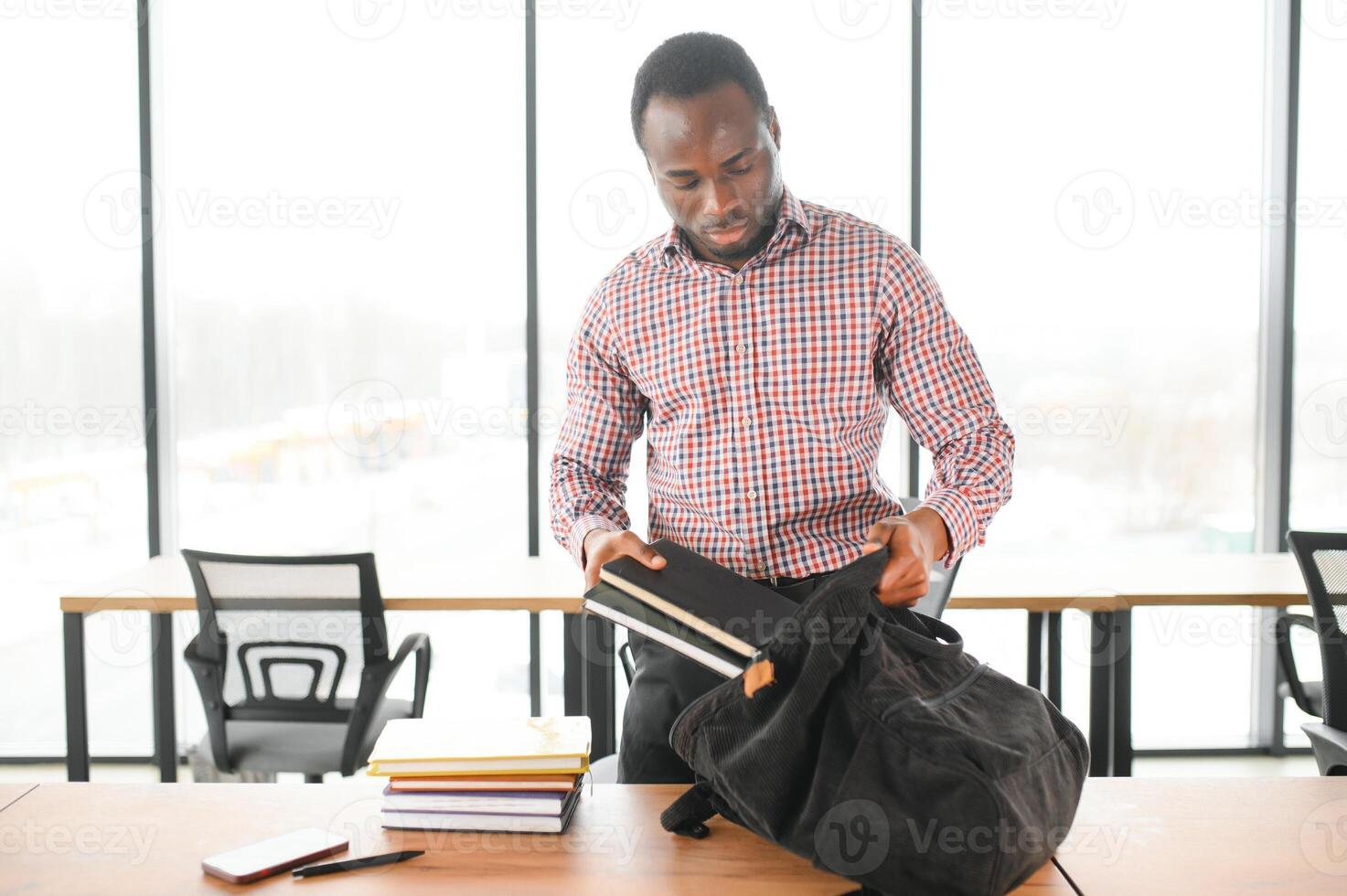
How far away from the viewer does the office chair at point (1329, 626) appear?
2.29m

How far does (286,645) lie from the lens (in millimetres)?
2547

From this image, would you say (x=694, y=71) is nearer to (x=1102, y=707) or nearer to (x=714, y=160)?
(x=714, y=160)

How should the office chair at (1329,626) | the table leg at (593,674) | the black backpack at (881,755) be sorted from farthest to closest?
1. the table leg at (593,674)
2. the office chair at (1329,626)
3. the black backpack at (881,755)

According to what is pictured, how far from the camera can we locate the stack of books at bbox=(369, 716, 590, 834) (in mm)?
1192

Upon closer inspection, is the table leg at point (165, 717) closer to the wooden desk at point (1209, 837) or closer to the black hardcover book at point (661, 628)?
the black hardcover book at point (661, 628)

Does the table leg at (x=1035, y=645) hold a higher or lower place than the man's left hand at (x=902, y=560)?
lower

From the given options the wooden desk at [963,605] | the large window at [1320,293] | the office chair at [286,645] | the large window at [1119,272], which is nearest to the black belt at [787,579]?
the wooden desk at [963,605]

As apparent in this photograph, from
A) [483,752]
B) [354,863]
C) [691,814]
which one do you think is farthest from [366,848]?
[691,814]

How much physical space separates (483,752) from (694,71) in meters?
1.01

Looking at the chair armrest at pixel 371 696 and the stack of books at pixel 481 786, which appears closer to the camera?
the stack of books at pixel 481 786

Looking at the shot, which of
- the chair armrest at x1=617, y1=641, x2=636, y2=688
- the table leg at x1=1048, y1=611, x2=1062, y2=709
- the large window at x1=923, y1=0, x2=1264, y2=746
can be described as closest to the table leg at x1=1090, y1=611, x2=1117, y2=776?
the table leg at x1=1048, y1=611, x2=1062, y2=709

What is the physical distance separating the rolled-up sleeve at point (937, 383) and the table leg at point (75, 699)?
8.04 feet

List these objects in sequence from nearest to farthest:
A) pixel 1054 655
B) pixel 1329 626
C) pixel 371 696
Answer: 1. pixel 1329 626
2. pixel 371 696
3. pixel 1054 655

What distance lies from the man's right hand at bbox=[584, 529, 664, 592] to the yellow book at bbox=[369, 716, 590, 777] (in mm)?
199
